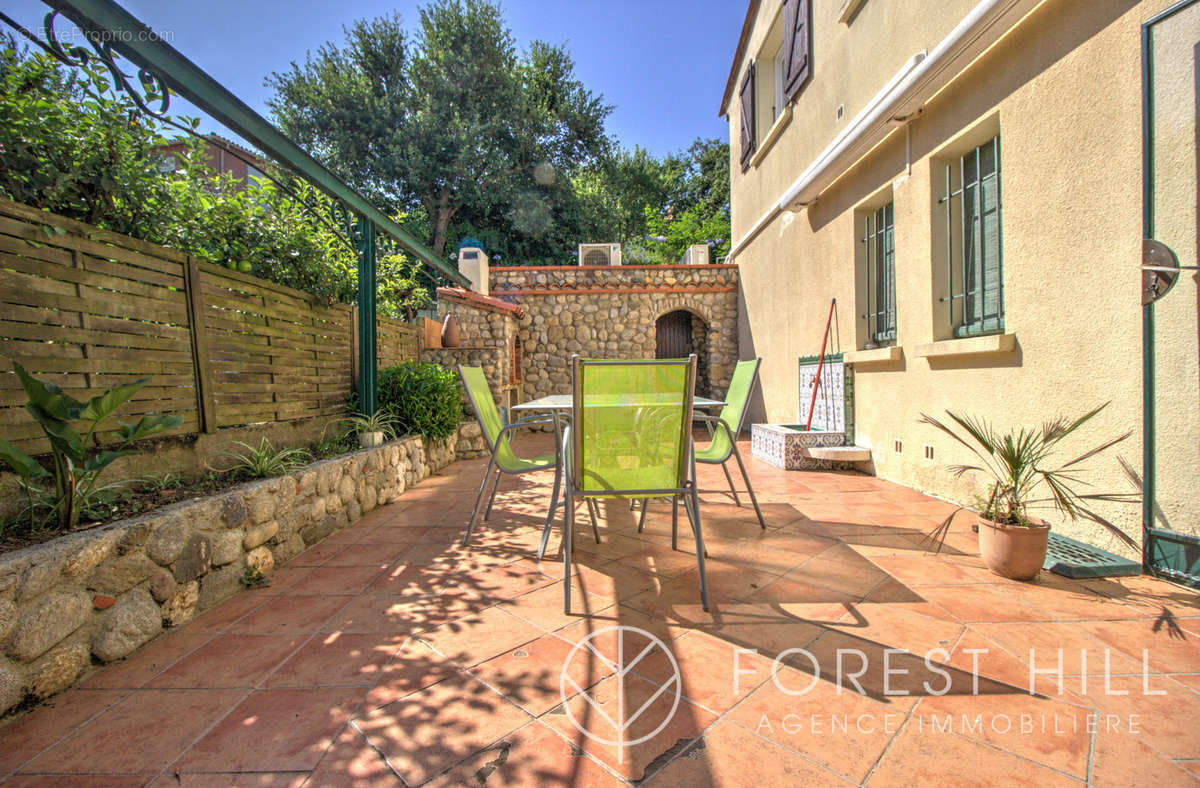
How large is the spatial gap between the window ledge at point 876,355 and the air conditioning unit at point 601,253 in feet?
19.9

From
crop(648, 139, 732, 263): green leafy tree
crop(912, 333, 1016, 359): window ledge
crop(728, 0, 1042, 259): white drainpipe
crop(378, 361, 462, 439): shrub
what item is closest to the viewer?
crop(728, 0, 1042, 259): white drainpipe

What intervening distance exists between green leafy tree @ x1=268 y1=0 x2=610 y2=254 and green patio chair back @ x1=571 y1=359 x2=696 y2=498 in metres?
12.4

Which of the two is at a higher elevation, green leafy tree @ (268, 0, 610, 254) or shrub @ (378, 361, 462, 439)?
green leafy tree @ (268, 0, 610, 254)

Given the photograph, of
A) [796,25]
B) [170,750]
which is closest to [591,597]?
[170,750]

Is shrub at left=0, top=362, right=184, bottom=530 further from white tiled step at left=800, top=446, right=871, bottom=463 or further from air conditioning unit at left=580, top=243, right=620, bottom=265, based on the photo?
air conditioning unit at left=580, top=243, right=620, bottom=265

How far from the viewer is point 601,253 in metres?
9.89

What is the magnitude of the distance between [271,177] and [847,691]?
4.04m

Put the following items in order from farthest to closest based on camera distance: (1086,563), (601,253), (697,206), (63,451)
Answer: (697,206) → (601,253) → (1086,563) → (63,451)

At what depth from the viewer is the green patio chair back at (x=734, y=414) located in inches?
111

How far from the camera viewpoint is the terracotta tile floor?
113cm

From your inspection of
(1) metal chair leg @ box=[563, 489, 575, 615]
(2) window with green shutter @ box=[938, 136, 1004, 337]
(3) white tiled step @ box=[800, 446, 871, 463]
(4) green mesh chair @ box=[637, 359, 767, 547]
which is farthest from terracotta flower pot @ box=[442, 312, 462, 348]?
(2) window with green shutter @ box=[938, 136, 1004, 337]

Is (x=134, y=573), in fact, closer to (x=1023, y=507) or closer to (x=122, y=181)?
(x=122, y=181)

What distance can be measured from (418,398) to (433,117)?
1072 cm

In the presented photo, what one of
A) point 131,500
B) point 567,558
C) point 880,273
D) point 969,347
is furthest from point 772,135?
point 131,500
